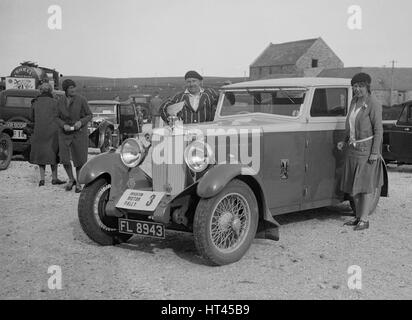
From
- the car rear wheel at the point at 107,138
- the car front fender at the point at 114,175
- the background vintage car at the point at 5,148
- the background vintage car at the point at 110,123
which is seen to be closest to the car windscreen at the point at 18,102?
the background vintage car at the point at 5,148

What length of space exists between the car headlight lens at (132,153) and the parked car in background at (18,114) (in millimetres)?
7344

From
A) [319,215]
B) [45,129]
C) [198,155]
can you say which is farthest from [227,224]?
[45,129]

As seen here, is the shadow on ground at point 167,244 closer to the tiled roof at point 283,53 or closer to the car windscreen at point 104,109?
the car windscreen at point 104,109

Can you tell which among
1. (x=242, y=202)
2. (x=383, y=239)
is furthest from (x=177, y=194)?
(x=383, y=239)

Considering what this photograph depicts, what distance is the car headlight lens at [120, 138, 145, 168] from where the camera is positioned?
215 inches

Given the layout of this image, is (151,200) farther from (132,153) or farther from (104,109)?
(104,109)

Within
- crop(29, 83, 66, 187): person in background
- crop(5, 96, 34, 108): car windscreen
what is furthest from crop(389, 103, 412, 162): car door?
crop(5, 96, 34, 108): car windscreen

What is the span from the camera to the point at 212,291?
4.14 m

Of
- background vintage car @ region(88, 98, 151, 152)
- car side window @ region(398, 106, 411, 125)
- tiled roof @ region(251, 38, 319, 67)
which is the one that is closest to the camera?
car side window @ region(398, 106, 411, 125)

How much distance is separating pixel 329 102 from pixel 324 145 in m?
0.53

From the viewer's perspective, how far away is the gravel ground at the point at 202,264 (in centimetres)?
414

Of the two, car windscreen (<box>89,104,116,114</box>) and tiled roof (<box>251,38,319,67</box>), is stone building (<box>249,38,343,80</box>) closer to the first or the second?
tiled roof (<box>251,38,319,67</box>)

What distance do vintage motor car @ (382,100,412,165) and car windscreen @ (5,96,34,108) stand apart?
8647 millimetres

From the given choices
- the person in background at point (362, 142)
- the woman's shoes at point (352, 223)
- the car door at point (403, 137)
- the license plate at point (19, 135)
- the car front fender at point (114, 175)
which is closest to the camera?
the car front fender at point (114, 175)
